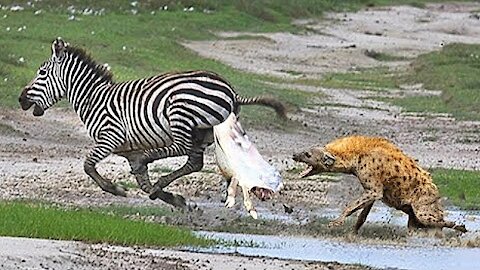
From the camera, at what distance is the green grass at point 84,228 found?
12.3m

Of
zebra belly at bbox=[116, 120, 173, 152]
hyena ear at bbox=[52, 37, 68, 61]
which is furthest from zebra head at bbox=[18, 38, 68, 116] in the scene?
zebra belly at bbox=[116, 120, 173, 152]

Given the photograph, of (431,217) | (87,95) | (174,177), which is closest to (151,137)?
(174,177)

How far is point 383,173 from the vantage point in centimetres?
1449

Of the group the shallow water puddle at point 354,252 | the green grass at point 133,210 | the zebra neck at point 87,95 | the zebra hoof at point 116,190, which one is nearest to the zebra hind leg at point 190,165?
the green grass at point 133,210

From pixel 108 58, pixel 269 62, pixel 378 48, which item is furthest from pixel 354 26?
pixel 108 58

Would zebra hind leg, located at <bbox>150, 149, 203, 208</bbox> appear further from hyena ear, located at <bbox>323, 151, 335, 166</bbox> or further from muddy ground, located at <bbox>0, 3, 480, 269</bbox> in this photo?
hyena ear, located at <bbox>323, 151, 335, 166</bbox>

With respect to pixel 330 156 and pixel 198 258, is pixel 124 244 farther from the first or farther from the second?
pixel 330 156

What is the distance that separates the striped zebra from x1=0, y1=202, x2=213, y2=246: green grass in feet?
6.13

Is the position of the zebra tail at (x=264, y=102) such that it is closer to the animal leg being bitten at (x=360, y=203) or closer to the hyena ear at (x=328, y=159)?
the hyena ear at (x=328, y=159)

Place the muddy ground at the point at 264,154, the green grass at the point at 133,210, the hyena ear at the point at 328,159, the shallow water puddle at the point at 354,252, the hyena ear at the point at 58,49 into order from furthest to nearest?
A: the hyena ear at the point at 58,49, the green grass at the point at 133,210, the muddy ground at the point at 264,154, the hyena ear at the point at 328,159, the shallow water puddle at the point at 354,252

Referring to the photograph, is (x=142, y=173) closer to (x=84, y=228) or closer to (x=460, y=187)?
(x=84, y=228)

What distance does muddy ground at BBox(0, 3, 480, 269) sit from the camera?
14664 mm

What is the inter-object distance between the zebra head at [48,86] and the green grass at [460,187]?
4.18 m

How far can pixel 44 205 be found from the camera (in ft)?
48.6
